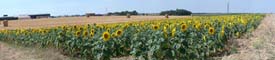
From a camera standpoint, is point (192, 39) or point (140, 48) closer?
point (140, 48)

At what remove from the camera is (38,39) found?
18141 millimetres

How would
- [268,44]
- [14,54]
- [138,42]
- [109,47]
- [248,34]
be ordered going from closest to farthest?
[138,42] < [109,47] < [268,44] < [14,54] < [248,34]

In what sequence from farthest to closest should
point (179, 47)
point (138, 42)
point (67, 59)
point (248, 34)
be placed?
point (248, 34) < point (67, 59) < point (138, 42) < point (179, 47)

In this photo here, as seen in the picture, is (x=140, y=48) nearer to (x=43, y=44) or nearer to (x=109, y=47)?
(x=109, y=47)

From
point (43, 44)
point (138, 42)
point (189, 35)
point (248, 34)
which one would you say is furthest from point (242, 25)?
point (138, 42)

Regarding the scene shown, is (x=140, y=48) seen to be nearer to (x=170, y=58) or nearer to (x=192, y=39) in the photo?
(x=170, y=58)

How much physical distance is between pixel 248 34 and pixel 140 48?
25.7 ft

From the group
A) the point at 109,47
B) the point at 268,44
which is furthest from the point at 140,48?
the point at 268,44

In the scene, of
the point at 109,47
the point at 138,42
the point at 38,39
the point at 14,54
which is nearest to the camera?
the point at 138,42

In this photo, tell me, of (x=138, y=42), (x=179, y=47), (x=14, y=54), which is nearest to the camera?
(x=179, y=47)

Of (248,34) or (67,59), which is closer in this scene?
(67,59)

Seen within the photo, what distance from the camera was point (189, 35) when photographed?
36.4 feet

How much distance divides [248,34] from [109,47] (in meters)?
7.00

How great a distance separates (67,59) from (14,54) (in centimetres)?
266
